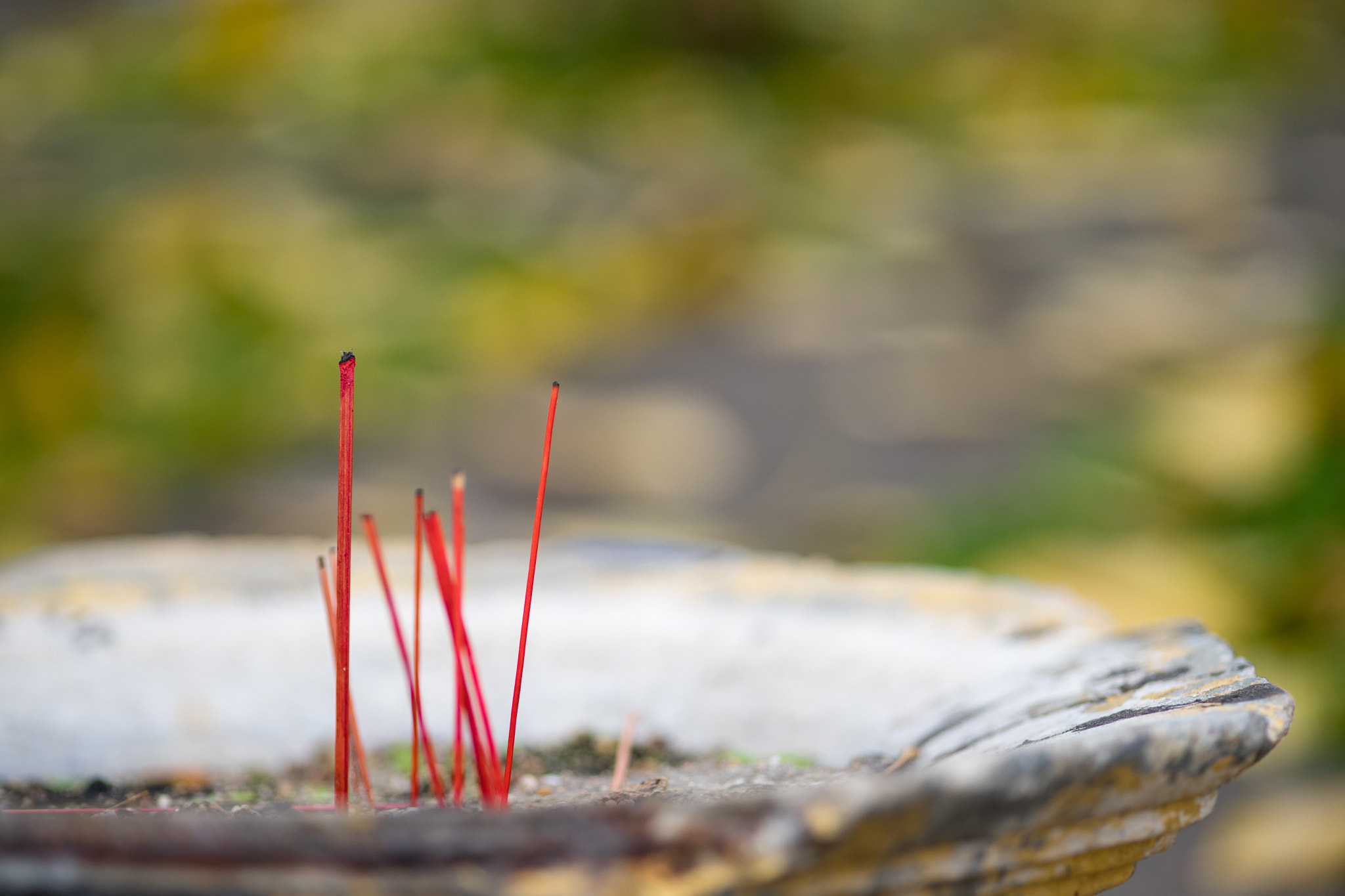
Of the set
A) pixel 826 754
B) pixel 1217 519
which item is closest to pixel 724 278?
pixel 1217 519

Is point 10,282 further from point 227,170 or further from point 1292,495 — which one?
point 1292,495

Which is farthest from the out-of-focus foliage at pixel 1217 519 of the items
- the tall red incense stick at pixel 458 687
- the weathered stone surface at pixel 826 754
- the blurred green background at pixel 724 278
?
the tall red incense stick at pixel 458 687

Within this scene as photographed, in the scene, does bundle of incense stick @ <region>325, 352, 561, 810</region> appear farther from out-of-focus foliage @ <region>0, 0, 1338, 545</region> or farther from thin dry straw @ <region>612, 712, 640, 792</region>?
out-of-focus foliage @ <region>0, 0, 1338, 545</region>

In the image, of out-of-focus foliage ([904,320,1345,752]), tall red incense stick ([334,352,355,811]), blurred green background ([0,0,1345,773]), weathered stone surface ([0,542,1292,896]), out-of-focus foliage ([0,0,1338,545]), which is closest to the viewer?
weathered stone surface ([0,542,1292,896])

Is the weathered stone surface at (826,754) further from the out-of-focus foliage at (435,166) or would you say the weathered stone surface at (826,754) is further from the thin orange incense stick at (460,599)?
the out-of-focus foliage at (435,166)

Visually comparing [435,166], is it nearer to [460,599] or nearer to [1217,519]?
[1217,519]

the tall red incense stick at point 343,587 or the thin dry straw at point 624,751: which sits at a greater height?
the tall red incense stick at point 343,587

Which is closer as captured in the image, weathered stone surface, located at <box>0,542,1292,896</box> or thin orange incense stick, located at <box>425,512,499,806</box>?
weathered stone surface, located at <box>0,542,1292,896</box>

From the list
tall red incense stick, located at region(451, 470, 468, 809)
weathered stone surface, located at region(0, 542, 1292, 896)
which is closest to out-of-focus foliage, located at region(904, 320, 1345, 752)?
weathered stone surface, located at region(0, 542, 1292, 896)
